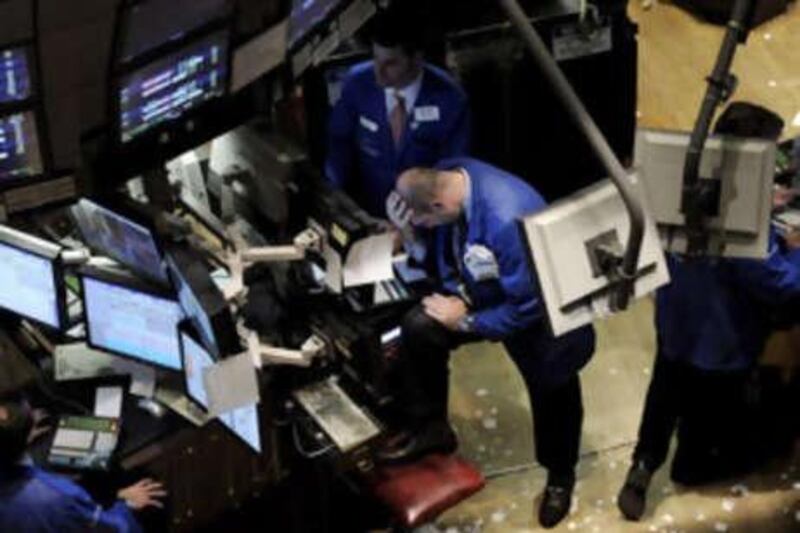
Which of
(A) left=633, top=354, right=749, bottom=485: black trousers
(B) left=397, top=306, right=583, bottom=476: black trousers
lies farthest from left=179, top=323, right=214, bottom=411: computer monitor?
(A) left=633, top=354, right=749, bottom=485: black trousers

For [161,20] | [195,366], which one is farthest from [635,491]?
[161,20]

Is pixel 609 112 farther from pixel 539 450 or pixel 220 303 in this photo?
pixel 220 303

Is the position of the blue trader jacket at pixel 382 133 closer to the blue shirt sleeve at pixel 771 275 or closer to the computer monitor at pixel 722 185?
the blue shirt sleeve at pixel 771 275

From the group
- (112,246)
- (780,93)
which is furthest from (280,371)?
(780,93)

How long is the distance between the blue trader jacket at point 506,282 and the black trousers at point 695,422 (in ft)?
1.29

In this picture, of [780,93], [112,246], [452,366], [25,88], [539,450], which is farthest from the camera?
[780,93]

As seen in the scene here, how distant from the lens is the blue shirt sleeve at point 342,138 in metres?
5.00

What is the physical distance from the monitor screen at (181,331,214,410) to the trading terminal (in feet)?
0.05

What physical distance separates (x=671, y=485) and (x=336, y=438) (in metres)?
1.65

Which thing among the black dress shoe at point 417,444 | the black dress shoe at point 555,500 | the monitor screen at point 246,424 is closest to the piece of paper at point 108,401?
the monitor screen at point 246,424

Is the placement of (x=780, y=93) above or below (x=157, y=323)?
below

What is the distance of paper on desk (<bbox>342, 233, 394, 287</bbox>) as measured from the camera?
13.3ft

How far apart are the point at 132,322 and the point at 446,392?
4.47ft

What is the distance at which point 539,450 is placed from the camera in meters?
4.87
